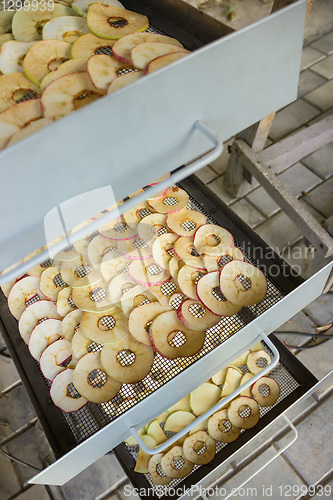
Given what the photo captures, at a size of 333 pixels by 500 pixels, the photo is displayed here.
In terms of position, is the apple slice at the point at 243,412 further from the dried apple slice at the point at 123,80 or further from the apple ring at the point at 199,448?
the dried apple slice at the point at 123,80

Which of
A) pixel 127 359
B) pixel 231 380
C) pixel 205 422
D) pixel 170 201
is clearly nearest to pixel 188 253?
pixel 170 201

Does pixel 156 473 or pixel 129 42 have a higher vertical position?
pixel 129 42

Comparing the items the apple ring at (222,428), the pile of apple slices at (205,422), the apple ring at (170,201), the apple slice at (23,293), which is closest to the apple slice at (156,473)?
the pile of apple slices at (205,422)

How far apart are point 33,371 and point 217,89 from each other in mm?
820

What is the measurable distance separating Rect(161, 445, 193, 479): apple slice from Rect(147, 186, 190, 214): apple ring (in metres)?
0.69

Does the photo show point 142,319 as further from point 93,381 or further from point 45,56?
point 45,56

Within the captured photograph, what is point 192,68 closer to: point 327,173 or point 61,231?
point 61,231

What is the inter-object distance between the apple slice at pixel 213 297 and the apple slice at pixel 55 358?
1.20ft

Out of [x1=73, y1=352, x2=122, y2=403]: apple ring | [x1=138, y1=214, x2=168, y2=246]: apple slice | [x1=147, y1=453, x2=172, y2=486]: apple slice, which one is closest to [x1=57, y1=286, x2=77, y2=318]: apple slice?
[x1=73, y1=352, x2=122, y2=403]: apple ring

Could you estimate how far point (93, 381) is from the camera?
95 cm

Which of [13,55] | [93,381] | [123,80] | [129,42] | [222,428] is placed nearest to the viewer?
[123,80]

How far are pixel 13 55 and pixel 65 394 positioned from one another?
78 cm

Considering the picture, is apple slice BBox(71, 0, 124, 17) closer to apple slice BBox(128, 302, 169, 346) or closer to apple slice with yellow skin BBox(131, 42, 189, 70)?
apple slice with yellow skin BBox(131, 42, 189, 70)

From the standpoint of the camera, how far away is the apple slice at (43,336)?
1.01 metres
